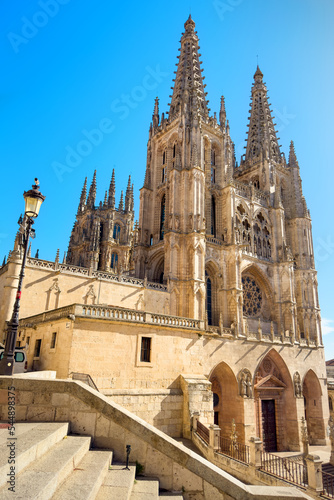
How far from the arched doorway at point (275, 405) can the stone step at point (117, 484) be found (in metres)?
21.8

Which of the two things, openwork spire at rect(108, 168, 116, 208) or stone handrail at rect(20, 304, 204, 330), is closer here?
stone handrail at rect(20, 304, 204, 330)

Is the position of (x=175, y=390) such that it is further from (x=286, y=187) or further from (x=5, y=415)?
(x=286, y=187)

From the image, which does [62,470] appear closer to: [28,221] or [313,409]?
[28,221]

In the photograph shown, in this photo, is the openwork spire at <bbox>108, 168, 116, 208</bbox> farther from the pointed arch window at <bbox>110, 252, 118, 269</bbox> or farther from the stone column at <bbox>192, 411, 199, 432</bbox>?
the stone column at <bbox>192, 411, 199, 432</bbox>

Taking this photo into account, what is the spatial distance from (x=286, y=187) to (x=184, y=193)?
18160 mm

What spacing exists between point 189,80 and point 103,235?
23180mm

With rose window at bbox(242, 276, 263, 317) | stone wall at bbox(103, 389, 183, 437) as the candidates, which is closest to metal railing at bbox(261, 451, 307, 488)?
stone wall at bbox(103, 389, 183, 437)

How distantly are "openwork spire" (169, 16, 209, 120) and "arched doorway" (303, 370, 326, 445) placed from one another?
26.6 meters

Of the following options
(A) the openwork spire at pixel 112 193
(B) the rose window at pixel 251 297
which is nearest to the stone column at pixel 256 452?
(B) the rose window at pixel 251 297

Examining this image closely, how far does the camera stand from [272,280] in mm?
31938

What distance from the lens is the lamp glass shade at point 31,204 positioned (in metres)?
8.01

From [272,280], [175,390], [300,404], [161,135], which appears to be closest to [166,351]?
[175,390]

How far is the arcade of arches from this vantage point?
74.9 feet

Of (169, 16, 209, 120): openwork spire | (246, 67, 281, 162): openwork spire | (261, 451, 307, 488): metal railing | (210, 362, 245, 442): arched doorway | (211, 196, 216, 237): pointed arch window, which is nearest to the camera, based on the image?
(261, 451, 307, 488): metal railing
